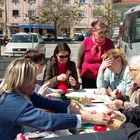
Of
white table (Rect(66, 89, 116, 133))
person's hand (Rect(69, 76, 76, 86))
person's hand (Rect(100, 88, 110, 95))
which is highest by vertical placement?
person's hand (Rect(69, 76, 76, 86))

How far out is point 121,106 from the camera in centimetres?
298

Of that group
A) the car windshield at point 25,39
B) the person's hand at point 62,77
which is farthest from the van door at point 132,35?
the car windshield at point 25,39

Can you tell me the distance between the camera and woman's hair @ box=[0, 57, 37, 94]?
1.98 metres

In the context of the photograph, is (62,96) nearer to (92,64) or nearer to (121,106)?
(121,106)

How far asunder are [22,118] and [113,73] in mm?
2010

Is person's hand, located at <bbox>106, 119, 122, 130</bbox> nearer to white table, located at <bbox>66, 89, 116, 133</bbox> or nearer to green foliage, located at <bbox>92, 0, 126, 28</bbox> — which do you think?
white table, located at <bbox>66, 89, 116, 133</bbox>

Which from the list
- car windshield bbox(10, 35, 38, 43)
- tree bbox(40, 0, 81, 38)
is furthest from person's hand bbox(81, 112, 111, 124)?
tree bbox(40, 0, 81, 38)

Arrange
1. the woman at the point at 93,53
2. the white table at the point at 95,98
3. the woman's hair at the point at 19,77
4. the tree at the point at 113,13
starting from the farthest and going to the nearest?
the tree at the point at 113,13, the woman at the point at 93,53, the white table at the point at 95,98, the woman's hair at the point at 19,77

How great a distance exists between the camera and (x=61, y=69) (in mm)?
4027

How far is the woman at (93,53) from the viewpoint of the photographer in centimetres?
411

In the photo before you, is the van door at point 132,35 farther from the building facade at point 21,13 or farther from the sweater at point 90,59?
the building facade at point 21,13

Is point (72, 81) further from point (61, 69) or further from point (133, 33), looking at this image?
point (133, 33)

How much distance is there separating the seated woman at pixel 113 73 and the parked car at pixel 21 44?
10.3 m

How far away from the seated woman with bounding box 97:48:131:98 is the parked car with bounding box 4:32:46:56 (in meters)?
10.3
